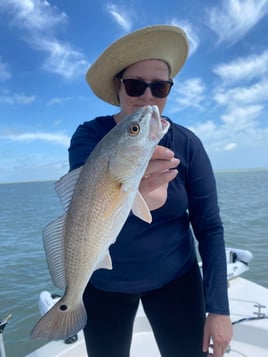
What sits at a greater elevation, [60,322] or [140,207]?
[140,207]

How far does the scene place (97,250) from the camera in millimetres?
1427

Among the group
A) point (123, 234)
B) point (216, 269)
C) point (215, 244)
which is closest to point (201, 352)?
point (216, 269)

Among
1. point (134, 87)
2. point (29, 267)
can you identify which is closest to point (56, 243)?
point (134, 87)

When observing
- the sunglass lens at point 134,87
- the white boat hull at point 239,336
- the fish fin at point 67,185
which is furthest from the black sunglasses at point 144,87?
the white boat hull at point 239,336

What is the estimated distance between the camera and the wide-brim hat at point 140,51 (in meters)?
2.05

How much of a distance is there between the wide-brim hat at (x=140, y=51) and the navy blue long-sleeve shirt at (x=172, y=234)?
37 cm

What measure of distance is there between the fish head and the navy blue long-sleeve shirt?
0.59 metres

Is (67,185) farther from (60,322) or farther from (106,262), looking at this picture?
(60,322)

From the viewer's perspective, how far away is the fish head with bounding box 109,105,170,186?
4.54ft

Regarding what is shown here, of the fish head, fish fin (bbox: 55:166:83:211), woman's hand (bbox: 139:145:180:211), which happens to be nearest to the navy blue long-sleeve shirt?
woman's hand (bbox: 139:145:180:211)

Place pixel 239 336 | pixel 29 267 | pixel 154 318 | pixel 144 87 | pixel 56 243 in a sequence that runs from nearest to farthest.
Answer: pixel 56 243
pixel 144 87
pixel 154 318
pixel 239 336
pixel 29 267

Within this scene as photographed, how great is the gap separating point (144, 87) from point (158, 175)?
0.70 metres

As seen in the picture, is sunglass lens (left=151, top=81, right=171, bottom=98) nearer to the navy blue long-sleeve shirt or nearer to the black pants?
the navy blue long-sleeve shirt

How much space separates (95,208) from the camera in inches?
54.9
